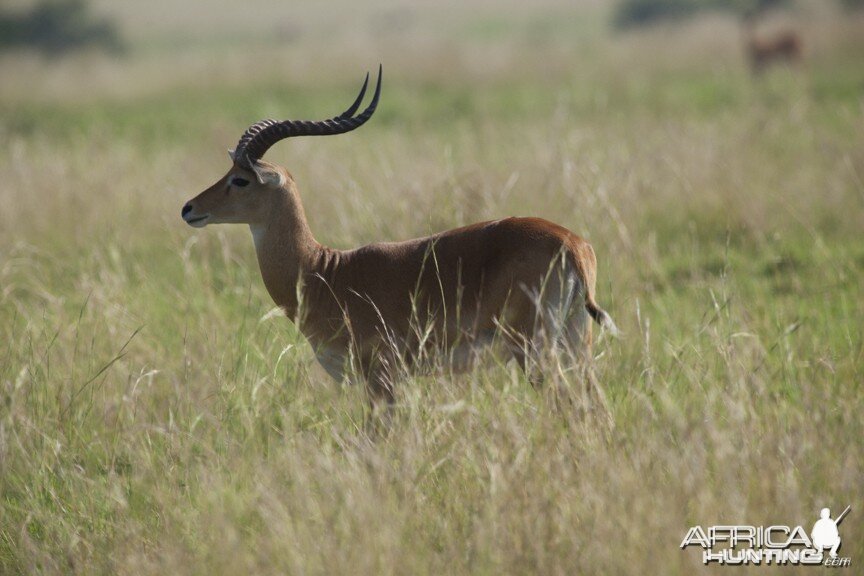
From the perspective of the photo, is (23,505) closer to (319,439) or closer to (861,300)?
(319,439)

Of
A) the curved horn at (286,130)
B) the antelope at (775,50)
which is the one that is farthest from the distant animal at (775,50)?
the curved horn at (286,130)

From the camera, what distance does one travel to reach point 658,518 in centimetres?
298

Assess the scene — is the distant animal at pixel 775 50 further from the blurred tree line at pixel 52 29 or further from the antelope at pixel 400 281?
the blurred tree line at pixel 52 29

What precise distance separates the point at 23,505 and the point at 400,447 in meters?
1.46

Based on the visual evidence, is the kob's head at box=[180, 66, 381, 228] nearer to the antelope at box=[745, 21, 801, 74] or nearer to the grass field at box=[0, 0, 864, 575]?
the grass field at box=[0, 0, 864, 575]

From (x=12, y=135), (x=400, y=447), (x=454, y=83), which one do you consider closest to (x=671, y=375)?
(x=400, y=447)

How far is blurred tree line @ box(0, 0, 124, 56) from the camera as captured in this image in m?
29.3

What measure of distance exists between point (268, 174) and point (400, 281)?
78 cm

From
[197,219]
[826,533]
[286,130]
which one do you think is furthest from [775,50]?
[826,533]

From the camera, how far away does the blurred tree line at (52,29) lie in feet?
96.3
